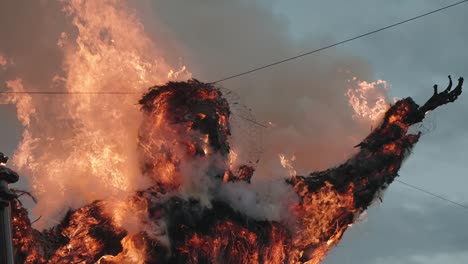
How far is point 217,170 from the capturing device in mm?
19453

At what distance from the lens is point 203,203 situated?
61.6 ft

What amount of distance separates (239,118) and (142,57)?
3411 mm

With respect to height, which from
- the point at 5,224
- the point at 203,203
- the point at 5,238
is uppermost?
the point at 203,203

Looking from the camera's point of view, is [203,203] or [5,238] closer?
[5,238]

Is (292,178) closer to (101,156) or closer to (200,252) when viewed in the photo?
(200,252)

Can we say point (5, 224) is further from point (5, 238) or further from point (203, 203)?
point (203, 203)

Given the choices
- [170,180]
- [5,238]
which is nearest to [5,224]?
[5,238]

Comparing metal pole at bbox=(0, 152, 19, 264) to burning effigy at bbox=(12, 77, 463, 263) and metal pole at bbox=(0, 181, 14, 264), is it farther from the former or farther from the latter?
burning effigy at bbox=(12, 77, 463, 263)

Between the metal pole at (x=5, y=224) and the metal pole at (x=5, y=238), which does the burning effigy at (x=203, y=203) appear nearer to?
the metal pole at (x=5, y=224)

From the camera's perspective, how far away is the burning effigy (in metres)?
17.7

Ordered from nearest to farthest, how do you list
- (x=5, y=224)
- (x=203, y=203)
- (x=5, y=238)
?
1. (x=5, y=238)
2. (x=5, y=224)
3. (x=203, y=203)

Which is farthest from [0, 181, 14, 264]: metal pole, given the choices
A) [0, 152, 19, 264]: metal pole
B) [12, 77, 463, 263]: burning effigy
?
[12, 77, 463, 263]: burning effigy

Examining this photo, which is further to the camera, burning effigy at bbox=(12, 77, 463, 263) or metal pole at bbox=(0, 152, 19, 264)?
burning effigy at bbox=(12, 77, 463, 263)

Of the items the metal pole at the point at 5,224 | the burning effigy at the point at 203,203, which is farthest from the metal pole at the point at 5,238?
the burning effigy at the point at 203,203
